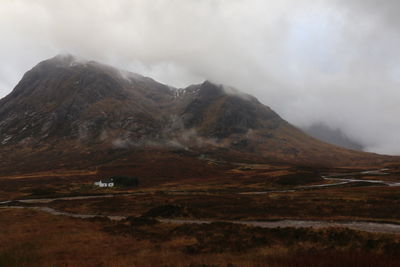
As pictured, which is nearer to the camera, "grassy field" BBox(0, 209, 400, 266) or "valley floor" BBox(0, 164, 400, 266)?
"grassy field" BBox(0, 209, 400, 266)

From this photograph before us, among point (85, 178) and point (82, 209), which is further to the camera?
point (85, 178)

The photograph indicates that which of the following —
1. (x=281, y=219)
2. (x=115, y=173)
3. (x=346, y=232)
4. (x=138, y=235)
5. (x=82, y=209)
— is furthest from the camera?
(x=115, y=173)

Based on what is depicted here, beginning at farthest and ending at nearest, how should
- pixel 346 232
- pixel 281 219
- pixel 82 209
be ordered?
pixel 82 209
pixel 281 219
pixel 346 232

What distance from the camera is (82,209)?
6719 cm

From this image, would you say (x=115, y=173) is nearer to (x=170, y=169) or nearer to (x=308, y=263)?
(x=170, y=169)

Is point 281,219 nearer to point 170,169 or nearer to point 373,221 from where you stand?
point 373,221

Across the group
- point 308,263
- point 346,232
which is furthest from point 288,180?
point 308,263

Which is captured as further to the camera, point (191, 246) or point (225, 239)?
point (225, 239)

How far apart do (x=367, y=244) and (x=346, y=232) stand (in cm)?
590

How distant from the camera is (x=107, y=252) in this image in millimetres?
25891

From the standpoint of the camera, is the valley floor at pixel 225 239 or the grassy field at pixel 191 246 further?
the valley floor at pixel 225 239

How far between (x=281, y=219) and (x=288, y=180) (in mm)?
81114

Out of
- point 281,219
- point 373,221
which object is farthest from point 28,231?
point 373,221

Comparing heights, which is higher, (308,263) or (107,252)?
(308,263)
